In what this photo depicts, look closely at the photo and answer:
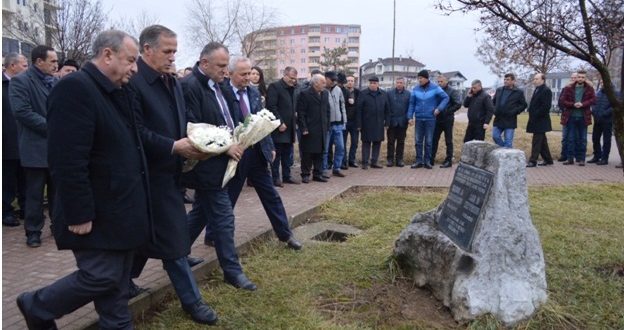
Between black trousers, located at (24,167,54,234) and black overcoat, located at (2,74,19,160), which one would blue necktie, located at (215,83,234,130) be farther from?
black overcoat, located at (2,74,19,160)

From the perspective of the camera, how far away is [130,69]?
10.6 feet

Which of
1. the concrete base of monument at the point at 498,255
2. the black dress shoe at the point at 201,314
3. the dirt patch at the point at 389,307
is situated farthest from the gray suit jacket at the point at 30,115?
the concrete base of monument at the point at 498,255

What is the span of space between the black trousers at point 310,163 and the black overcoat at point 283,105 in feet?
2.48

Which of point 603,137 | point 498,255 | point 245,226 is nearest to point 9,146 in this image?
point 245,226

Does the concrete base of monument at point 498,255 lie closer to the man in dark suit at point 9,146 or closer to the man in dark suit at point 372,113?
the man in dark suit at point 9,146

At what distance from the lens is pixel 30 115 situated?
5.77 m

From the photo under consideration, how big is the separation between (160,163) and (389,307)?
6.67ft

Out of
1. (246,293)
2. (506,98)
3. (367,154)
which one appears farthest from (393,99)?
(246,293)

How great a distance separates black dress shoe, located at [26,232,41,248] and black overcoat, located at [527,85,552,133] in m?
10.1

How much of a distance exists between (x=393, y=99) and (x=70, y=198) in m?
9.84

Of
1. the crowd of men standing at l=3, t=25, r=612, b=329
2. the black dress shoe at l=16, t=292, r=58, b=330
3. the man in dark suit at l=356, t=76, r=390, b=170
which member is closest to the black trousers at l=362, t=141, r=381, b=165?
the man in dark suit at l=356, t=76, r=390, b=170

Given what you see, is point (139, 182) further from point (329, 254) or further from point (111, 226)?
point (329, 254)

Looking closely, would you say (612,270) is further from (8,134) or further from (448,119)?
(448,119)

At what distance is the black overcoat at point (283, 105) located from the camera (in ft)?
30.2
